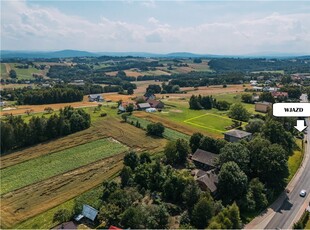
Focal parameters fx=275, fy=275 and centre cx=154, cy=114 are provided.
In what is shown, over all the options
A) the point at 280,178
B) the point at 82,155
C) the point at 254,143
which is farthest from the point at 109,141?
the point at 280,178

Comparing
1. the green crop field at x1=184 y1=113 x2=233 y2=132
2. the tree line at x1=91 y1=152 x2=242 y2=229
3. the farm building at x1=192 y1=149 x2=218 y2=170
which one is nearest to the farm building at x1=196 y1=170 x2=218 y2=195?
the tree line at x1=91 y1=152 x2=242 y2=229

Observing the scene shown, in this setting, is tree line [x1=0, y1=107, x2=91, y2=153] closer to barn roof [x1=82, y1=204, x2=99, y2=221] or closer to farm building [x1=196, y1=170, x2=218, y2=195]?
barn roof [x1=82, y1=204, x2=99, y2=221]

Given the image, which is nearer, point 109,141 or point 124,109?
point 109,141

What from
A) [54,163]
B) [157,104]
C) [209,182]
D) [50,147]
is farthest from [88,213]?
[157,104]

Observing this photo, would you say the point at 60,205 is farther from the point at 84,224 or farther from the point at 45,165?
the point at 45,165

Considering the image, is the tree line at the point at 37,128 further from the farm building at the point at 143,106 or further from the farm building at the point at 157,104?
the farm building at the point at 157,104
